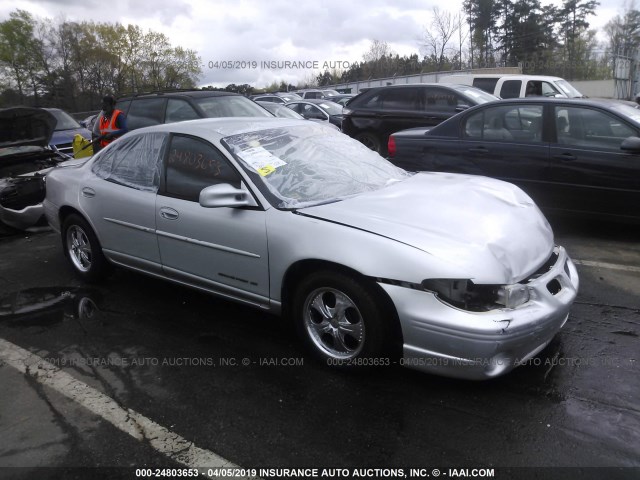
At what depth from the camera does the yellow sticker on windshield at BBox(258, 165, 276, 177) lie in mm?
3583

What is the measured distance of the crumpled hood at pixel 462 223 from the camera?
2.82m

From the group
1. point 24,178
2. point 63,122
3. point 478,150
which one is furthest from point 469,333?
point 63,122

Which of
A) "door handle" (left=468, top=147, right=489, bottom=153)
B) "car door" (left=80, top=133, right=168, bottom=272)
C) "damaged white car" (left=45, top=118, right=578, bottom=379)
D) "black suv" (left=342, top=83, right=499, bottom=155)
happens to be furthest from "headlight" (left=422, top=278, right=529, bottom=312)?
"black suv" (left=342, top=83, right=499, bottom=155)

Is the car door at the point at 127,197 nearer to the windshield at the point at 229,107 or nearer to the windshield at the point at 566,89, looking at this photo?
the windshield at the point at 229,107

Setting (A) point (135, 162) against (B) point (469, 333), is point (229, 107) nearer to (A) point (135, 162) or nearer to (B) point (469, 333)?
(A) point (135, 162)

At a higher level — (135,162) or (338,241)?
(135,162)

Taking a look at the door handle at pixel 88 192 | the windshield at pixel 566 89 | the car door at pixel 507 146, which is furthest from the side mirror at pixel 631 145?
the windshield at pixel 566 89

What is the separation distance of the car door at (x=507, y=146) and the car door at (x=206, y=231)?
3.56m

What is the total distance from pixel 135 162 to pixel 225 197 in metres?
1.40

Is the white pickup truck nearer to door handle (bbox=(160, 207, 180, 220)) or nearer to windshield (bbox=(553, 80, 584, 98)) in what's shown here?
windshield (bbox=(553, 80, 584, 98))

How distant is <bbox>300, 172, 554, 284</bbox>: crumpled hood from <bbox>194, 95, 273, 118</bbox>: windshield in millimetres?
4734

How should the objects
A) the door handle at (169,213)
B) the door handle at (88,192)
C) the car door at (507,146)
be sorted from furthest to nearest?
1. the car door at (507,146)
2. the door handle at (88,192)
3. the door handle at (169,213)

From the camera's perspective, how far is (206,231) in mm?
3660

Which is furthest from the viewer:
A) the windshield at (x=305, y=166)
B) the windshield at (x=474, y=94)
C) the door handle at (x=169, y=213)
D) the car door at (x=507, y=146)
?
the windshield at (x=474, y=94)
